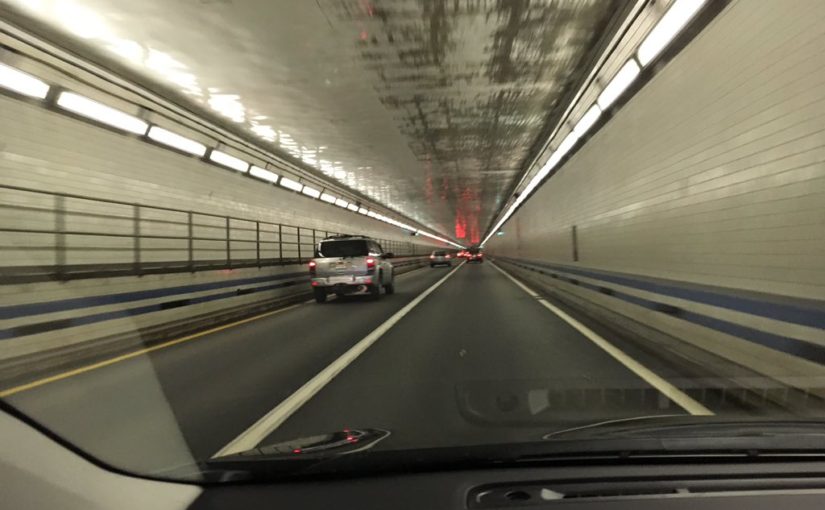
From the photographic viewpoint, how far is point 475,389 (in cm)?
628

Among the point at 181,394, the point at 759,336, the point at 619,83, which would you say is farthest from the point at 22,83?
the point at 759,336

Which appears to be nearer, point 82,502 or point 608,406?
point 82,502

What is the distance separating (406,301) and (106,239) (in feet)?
27.7

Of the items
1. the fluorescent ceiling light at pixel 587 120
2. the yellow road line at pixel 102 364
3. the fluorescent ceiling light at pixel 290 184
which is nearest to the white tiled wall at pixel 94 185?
the yellow road line at pixel 102 364

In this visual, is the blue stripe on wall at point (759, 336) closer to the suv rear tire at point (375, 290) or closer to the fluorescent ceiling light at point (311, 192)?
the suv rear tire at point (375, 290)

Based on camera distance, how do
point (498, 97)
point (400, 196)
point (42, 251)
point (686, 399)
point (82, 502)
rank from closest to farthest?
point (82, 502)
point (686, 399)
point (42, 251)
point (498, 97)
point (400, 196)

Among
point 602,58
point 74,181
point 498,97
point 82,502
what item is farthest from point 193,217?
point 82,502

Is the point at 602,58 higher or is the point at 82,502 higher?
the point at 602,58

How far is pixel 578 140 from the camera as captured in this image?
16.8 meters

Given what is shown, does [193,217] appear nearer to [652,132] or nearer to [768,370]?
[652,132]

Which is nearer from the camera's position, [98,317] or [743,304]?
[743,304]

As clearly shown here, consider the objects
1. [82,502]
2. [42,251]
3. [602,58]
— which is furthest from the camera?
[602,58]

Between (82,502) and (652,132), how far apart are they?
10231mm

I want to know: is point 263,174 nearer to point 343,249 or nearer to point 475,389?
point 343,249
